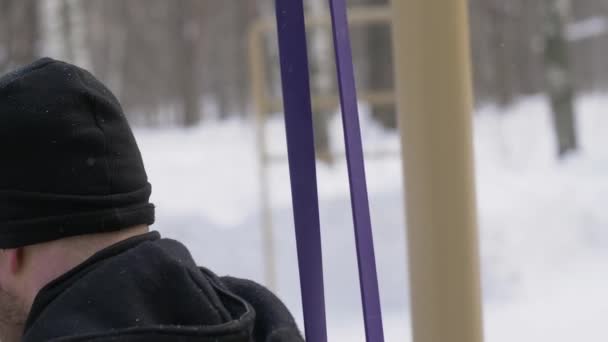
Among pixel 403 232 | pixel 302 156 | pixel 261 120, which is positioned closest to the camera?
pixel 302 156

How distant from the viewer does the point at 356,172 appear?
0.92 metres

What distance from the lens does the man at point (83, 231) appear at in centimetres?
82

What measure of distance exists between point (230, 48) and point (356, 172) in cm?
2969

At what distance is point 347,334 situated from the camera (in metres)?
3.84

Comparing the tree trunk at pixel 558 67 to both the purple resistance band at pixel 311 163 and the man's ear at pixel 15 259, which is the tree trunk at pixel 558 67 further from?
the man's ear at pixel 15 259

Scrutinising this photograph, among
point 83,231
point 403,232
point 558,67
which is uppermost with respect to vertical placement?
point 558,67

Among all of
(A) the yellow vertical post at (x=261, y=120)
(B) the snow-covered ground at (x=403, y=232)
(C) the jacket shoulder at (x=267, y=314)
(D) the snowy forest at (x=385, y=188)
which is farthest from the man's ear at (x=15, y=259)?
(A) the yellow vertical post at (x=261, y=120)

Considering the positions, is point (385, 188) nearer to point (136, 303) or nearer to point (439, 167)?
point (439, 167)

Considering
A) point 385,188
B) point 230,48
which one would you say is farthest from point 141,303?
point 230,48

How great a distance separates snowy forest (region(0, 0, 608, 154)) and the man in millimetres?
4989

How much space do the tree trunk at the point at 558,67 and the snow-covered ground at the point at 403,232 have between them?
2.89ft

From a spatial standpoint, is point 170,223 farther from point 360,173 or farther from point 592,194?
point 360,173

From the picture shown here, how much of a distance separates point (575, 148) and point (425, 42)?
9.27 metres

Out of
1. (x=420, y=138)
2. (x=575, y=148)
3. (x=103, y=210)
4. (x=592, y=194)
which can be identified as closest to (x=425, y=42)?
(x=420, y=138)
